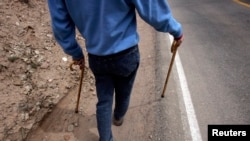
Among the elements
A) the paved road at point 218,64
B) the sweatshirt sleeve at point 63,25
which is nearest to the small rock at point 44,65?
the sweatshirt sleeve at point 63,25

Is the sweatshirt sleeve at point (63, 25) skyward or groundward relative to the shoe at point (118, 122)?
skyward

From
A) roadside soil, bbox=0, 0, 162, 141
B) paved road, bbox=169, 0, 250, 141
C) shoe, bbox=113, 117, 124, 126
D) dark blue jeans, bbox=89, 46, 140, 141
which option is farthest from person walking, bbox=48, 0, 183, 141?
paved road, bbox=169, 0, 250, 141

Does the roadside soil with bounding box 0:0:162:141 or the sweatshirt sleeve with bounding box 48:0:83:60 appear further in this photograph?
the roadside soil with bounding box 0:0:162:141

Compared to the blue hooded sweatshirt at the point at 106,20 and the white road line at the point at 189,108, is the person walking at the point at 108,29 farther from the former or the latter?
the white road line at the point at 189,108

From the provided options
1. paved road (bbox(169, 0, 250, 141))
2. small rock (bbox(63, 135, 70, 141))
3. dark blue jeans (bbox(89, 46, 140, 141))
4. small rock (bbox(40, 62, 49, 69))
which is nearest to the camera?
dark blue jeans (bbox(89, 46, 140, 141))

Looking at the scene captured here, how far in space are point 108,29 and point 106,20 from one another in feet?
0.26

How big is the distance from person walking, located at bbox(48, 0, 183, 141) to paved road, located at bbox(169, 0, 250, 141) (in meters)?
1.48

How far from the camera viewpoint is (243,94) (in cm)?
472

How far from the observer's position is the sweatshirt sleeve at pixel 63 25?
269cm

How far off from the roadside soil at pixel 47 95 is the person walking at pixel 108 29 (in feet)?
3.03

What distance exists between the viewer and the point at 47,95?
4.26m

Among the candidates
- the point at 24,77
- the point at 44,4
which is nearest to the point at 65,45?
the point at 24,77

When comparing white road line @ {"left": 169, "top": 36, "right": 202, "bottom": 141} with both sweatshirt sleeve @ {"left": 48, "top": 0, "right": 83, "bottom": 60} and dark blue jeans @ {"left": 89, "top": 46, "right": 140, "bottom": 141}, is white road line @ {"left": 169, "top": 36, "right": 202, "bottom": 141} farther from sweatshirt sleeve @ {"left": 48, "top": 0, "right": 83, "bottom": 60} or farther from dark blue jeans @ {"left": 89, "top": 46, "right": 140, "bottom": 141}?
sweatshirt sleeve @ {"left": 48, "top": 0, "right": 83, "bottom": 60}

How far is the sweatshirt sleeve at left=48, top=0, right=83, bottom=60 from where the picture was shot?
8.82 ft
